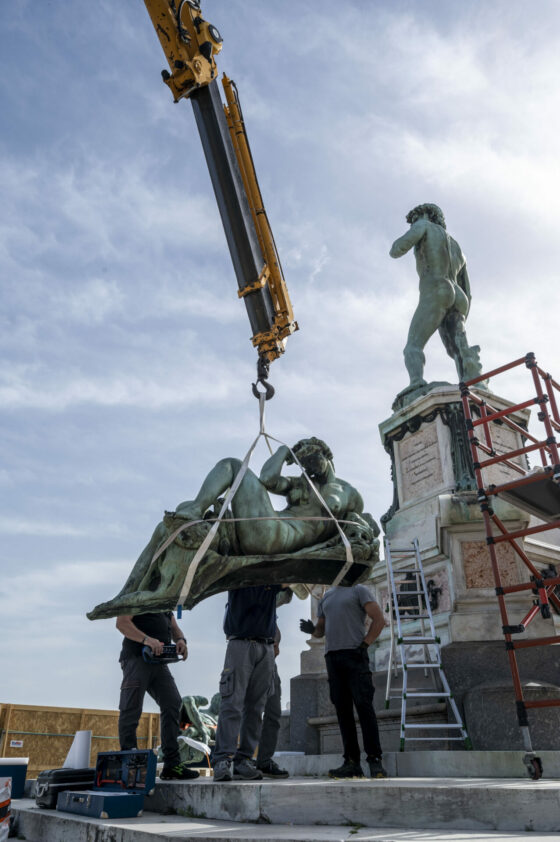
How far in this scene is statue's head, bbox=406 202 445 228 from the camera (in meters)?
10.9

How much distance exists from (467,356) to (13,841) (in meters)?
8.52

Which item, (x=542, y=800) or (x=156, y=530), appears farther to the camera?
(x=156, y=530)

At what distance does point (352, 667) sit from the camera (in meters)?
4.27

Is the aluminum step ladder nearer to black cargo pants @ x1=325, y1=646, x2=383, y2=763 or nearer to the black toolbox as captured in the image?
black cargo pants @ x1=325, y1=646, x2=383, y2=763

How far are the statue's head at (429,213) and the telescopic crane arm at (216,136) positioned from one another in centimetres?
541

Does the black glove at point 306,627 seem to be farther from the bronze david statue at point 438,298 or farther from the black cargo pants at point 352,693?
the bronze david statue at point 438,298

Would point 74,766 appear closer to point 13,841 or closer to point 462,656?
point 13,841

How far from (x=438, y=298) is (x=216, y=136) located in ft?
16.6

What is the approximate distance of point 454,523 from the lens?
703cm

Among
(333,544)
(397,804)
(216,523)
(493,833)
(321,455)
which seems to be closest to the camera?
(493,833)

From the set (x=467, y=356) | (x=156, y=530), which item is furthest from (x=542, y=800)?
(x=467, y=356)

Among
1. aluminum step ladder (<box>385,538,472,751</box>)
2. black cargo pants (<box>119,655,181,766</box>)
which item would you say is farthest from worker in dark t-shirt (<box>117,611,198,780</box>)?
aluminum step ladder (<box>385,538,472,751</box>)

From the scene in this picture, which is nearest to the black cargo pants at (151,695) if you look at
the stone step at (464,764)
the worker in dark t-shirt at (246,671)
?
the worker in dark t-shirt at (246,671)

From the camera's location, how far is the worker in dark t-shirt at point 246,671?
382cm
